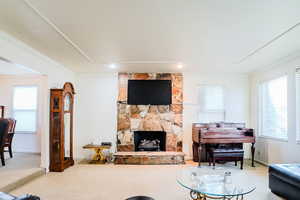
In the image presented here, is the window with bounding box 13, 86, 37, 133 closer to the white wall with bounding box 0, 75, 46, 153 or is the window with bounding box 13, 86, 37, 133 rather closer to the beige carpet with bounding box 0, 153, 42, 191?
the white wall with bounding box 0, 75, 46, 153

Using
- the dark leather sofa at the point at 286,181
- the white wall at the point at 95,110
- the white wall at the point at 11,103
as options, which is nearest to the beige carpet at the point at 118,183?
the dark leather sofa at the point at 286,181

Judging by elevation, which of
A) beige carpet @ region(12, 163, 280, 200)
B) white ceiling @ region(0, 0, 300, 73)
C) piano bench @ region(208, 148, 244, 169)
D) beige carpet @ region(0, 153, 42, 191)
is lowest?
beige carpet @ region(12, 163, 280, 200)

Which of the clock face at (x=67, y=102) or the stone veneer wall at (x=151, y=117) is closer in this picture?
the clock face at (x=67, y=102)

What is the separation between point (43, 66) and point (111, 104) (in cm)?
214

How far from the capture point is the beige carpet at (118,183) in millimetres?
3410

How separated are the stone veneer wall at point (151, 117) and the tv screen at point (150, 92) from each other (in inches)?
4.4

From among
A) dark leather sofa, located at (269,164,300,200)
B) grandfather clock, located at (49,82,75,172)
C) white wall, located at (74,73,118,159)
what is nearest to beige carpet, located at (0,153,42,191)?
grandfather clock, located at (49,82,75,172)

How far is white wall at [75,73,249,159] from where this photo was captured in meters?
6.16

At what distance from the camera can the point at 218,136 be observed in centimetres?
519

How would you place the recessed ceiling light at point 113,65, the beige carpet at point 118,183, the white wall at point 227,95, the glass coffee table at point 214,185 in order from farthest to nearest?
the white wall at point 227,95
the recessed ceiling light at point 113,65
the beige carpet at point 118,183
the glass coffee table at point 214,185

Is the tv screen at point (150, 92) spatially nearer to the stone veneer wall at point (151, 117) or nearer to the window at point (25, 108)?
the stone veneer wall at point (151, 117)

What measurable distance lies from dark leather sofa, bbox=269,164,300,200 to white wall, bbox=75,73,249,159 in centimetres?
277

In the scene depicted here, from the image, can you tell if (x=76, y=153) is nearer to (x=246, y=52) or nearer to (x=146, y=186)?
(x=146, y=186)

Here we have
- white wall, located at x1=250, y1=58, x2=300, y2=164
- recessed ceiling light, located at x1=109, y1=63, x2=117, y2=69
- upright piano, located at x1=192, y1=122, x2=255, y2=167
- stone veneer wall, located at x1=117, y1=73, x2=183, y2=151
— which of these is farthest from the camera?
stone veneer wall, located at x1=117, y1=73, x2=183, y2=151
